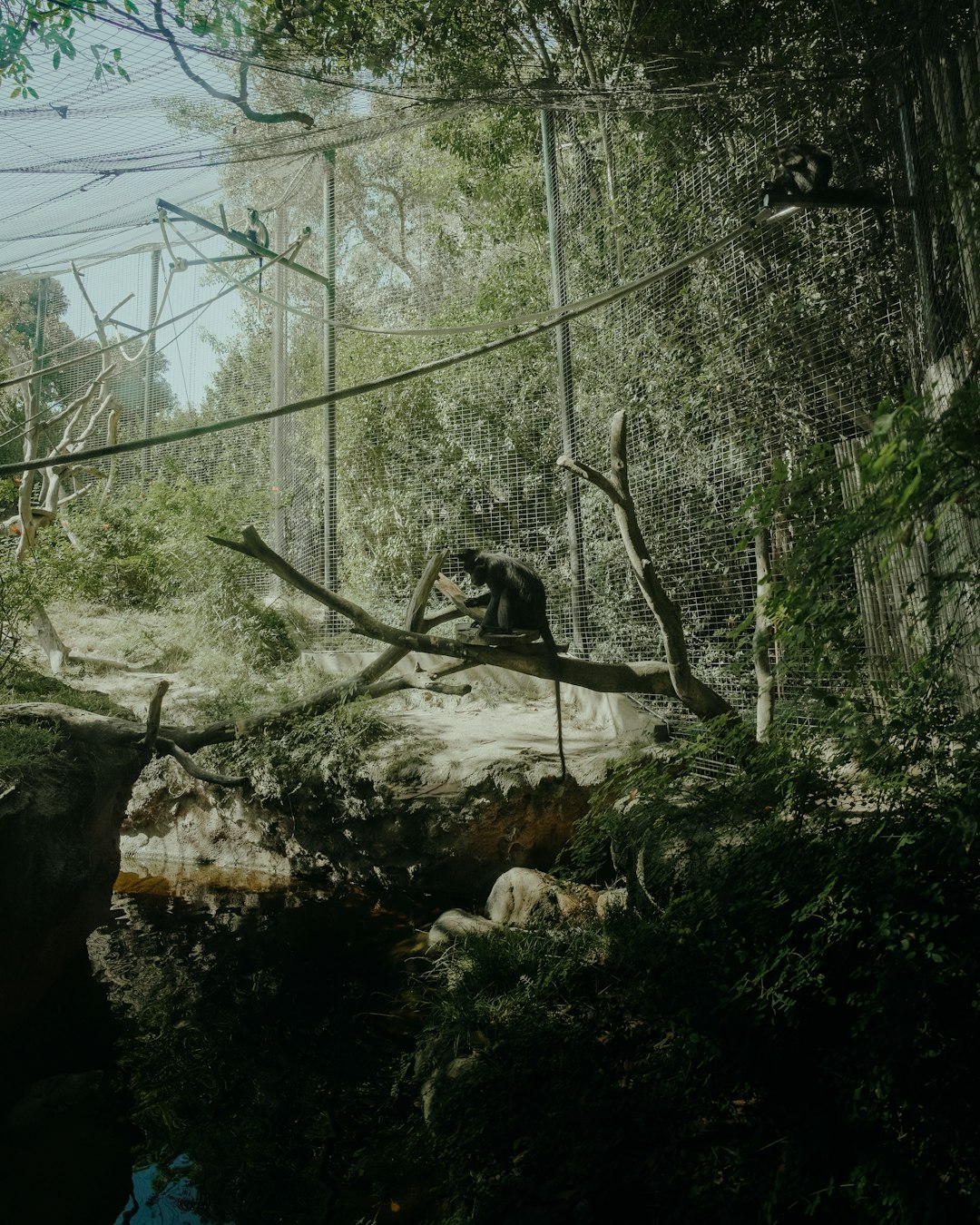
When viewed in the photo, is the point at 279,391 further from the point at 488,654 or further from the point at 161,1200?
the point at 161,1200

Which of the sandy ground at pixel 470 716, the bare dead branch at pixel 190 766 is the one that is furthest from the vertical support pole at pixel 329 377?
the bare dead branch at pixel 190 766

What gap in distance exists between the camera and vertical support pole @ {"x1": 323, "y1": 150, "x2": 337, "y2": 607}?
733 centimetres

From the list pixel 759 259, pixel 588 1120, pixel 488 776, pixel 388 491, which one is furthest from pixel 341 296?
pixel 588 1120

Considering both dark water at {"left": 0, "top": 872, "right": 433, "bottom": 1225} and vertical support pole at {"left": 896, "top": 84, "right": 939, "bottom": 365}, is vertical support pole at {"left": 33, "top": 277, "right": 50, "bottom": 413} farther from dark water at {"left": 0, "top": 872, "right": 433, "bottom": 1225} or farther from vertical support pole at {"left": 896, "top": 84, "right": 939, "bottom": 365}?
vertical support pole at {"left": 896, "top": 84, "right": 939, "bottom": 365}

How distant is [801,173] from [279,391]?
6.02m

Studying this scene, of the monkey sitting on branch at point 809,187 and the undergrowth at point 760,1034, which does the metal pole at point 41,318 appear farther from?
the undergrowth at point 760,1034

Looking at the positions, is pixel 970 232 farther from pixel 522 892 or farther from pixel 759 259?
pixel 522 892

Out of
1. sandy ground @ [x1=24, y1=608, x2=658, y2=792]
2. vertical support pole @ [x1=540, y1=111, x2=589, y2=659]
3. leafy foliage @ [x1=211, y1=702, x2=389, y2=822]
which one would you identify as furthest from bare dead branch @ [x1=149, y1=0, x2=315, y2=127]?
leafy foliage @ [x1=211, y1=702, x2=389, y2=822]

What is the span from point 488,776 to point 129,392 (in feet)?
24.0

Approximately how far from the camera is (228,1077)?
365 centimetres

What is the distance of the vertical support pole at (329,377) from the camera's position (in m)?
7.33

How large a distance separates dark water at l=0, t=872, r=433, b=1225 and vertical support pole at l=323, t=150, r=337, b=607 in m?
2.99

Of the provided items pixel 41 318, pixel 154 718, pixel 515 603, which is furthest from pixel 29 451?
pixel 515 603

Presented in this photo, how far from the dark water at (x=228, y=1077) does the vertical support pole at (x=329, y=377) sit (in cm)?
299
